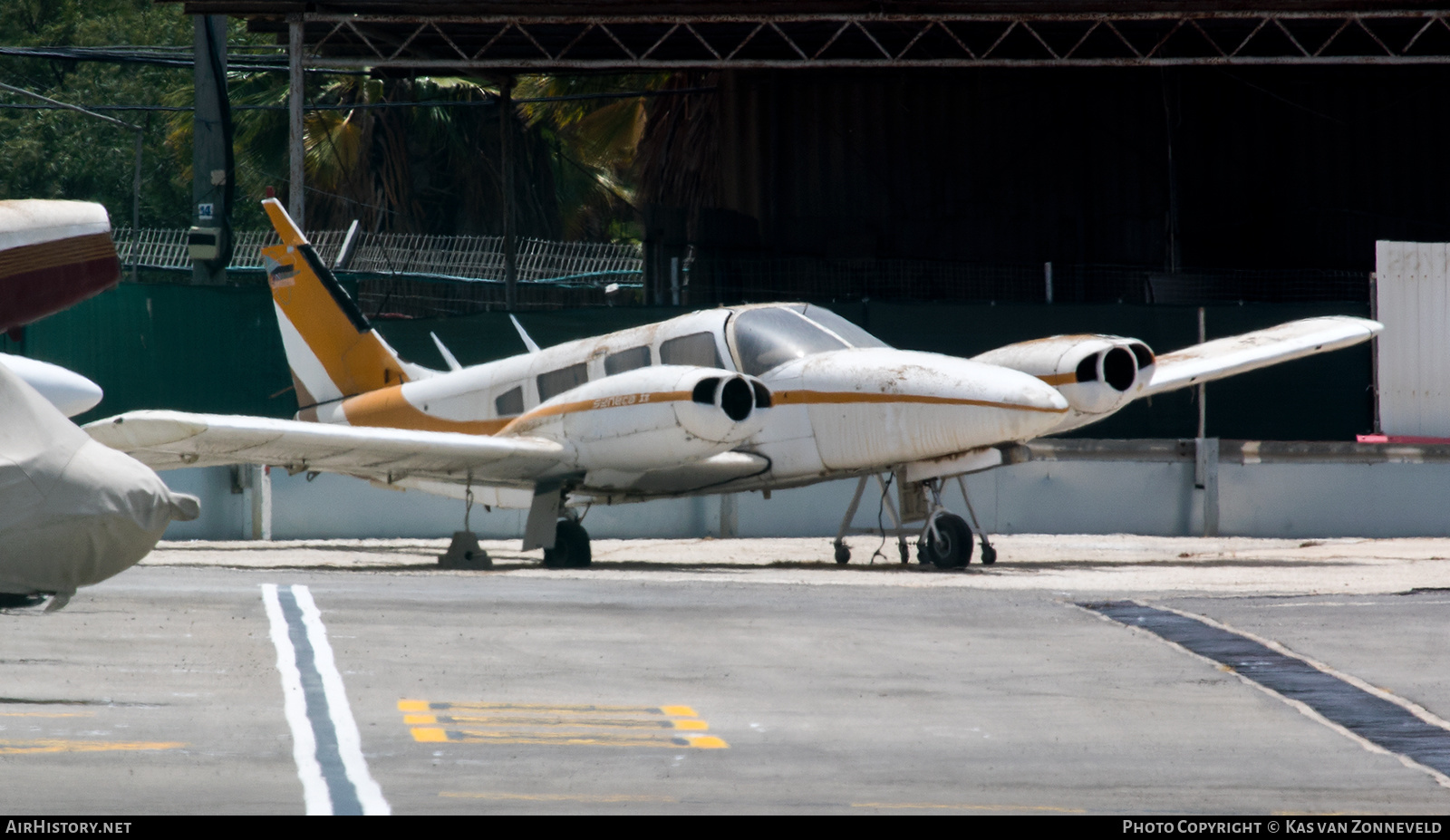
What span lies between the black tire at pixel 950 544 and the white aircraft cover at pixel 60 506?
375 inches

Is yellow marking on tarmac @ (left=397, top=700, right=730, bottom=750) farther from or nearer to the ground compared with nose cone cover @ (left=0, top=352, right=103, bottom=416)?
nearer to the ground

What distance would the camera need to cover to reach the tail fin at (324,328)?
18.7 metres

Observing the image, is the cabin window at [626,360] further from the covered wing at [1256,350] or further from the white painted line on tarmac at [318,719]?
the white painted line on tarmac at [318,719]

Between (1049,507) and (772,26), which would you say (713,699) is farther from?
(772,26)

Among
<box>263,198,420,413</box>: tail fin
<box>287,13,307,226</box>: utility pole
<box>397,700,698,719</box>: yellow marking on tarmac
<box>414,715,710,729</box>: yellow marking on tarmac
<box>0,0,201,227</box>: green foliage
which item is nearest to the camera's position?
<box>414,715,710,729</box>: yellow marking on tarmac

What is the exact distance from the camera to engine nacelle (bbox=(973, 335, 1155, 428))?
1478cm

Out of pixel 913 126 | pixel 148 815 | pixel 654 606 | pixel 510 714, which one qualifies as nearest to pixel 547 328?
pixel 913 126

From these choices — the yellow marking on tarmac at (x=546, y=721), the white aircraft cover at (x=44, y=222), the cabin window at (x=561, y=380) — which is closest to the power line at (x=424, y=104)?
the cabin window at (x=561, y=380)

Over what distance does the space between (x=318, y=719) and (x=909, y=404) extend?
318 inches

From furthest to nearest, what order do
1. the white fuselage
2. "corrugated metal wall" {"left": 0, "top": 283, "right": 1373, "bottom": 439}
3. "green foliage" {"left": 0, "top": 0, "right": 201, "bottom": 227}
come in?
"green foliage" {"left": 0, "top": 0, "right": 201, "bottom": 227} → "corrugated metal wall" {"left": 0, "top": 283, "right": 1373, "bottom": 439} → the white fuselage

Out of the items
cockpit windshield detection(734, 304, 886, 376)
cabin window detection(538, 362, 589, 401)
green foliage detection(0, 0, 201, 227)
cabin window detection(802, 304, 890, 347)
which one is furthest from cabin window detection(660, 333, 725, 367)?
green foliage detection(0, 0, 201, 227)

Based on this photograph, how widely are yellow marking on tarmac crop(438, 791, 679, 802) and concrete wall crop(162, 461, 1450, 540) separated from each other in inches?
539

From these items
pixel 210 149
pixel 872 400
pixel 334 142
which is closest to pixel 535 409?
pixel 872 400

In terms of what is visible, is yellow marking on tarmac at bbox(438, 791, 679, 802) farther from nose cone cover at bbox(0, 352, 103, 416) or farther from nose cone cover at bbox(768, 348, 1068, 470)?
nose cone cover at bbox(768, 348, 1068, 470)
